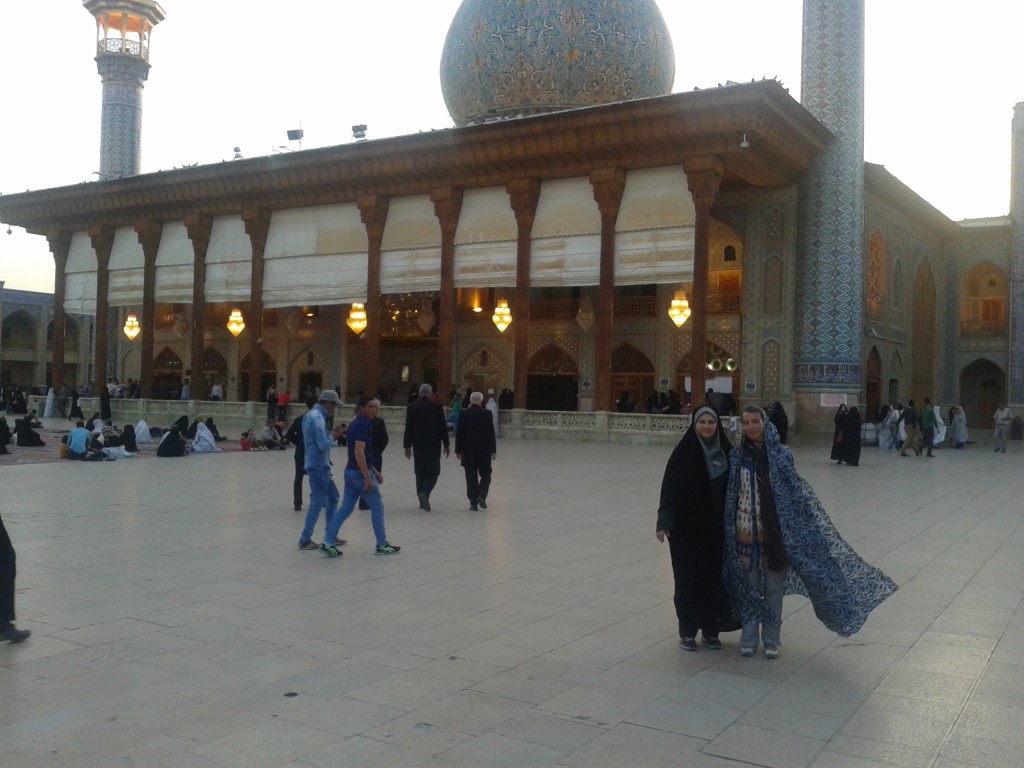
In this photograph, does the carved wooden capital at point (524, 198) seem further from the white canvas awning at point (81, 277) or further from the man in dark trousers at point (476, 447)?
the white canvas awning at point (81, 277)

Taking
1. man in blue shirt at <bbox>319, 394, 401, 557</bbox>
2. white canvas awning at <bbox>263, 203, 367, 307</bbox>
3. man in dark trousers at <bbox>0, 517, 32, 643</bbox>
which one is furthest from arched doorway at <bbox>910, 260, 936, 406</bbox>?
man in dark trousers at <bbox>0, 517, 32, 643</bbox>

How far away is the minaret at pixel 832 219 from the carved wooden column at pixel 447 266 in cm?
807

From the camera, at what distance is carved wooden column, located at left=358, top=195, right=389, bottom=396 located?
83.6ft

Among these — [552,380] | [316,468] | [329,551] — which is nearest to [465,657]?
[329,551]

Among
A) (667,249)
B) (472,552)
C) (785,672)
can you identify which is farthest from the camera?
(667,249)

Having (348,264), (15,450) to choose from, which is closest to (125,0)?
(348,264)

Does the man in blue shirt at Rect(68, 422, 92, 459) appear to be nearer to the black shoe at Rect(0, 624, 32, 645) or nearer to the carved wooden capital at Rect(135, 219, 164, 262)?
the black shoe at Rect(0, 624, 32, 645)

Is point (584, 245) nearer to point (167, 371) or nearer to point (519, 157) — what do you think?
point (519, 157)

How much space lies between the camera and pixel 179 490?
11445mm

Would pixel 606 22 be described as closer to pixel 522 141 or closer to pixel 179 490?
pixel 522 141

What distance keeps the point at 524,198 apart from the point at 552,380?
6.39m

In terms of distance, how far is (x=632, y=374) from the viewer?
26.7 m

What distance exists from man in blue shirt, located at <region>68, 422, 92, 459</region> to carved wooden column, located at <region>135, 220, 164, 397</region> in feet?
49.6

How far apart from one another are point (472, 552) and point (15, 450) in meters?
12.8
